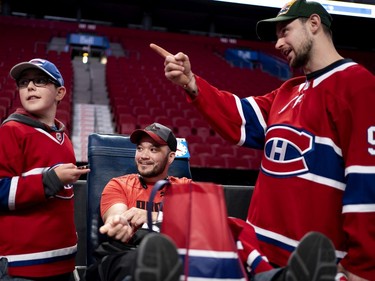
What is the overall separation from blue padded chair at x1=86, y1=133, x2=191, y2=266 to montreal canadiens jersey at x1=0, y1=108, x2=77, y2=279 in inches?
13.8

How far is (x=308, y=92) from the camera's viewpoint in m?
1.53

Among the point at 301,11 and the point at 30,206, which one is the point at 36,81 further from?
the point at 301,11

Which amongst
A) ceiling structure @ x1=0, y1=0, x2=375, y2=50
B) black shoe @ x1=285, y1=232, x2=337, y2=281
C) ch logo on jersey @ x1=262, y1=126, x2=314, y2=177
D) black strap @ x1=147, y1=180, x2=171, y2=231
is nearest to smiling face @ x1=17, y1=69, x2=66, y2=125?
black strap @ x1=147, y1=180, x2=171, y2=231

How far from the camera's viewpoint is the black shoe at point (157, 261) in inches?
39.2

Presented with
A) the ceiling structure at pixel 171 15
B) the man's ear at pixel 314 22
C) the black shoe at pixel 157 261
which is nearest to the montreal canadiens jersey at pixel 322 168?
the man's ear at pixel 314 22

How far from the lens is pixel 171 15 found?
13.3 meters

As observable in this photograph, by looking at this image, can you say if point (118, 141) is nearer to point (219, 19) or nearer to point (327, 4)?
point (327, 4)

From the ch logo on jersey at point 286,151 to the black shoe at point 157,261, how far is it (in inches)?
23.5

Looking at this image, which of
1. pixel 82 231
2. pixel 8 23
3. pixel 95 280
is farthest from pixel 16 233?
pixel 8 23

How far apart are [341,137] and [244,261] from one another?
47cm

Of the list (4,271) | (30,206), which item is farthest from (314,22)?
(4,271)

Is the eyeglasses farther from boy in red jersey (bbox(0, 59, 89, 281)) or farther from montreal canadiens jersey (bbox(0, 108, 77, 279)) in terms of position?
montreal canadiens jersey (bbox(0, 108, 77, 279))

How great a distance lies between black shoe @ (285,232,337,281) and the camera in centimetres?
107

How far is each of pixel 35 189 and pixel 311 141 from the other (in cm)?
90
